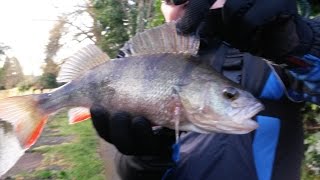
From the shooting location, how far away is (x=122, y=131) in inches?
68.3

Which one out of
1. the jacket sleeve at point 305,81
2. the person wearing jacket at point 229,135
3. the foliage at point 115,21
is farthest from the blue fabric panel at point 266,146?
the foliage at point 115,21

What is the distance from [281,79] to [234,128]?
457mm

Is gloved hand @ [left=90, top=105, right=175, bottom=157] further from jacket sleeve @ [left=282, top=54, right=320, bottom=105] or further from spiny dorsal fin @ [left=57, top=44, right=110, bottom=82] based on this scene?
jacket sleeve @ [left=282, top=54, right=320, bottom=105]

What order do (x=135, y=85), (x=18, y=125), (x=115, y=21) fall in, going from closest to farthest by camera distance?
1. (x=135, y=85)
2. (x=18, y=125)
3. (x=115, y=21)

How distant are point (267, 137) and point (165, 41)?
57 cm

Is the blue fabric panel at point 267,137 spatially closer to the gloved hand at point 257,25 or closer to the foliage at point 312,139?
the gloved hand at point 257,25

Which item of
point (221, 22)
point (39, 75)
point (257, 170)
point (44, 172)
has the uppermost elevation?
point (221, 22)

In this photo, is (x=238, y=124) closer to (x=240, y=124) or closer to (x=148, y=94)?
(x=240, y=124)

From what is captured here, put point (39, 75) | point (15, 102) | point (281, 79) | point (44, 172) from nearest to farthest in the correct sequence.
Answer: point (15, 102) → point (281, 79) → point (44, 172) → point (39, 75)

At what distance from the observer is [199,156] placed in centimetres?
193

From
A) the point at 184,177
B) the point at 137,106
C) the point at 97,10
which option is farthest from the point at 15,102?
the point at 97,10

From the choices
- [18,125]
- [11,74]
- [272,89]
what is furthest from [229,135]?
[11,74]

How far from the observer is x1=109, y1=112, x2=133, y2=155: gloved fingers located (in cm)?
168

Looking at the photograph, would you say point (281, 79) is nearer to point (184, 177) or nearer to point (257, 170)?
point (257, 170)
